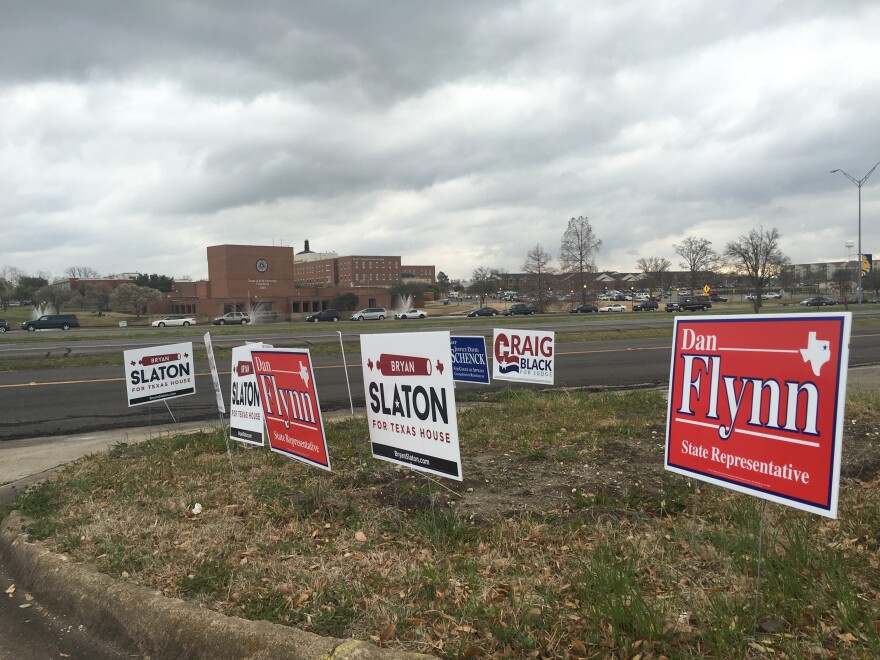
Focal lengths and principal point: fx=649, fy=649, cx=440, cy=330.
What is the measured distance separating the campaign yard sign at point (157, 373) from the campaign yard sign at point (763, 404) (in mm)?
6331

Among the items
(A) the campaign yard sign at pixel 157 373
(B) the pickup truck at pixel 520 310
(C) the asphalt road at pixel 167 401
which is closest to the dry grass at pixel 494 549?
(A) the campaign yard sign at pixel 157 373

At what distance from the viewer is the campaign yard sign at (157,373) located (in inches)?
314

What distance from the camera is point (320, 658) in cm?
307

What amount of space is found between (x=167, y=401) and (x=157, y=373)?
4.28 metres

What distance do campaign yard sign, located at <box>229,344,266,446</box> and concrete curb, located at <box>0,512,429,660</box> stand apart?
2.05 meters

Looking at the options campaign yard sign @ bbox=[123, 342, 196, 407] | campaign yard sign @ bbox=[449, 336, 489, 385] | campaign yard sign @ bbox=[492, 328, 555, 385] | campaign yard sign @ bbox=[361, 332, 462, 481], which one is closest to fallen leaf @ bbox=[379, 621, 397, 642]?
campaign yard sign @ bbox=[361, 332, 462, 481]

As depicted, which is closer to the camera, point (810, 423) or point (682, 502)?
point (810, 423)

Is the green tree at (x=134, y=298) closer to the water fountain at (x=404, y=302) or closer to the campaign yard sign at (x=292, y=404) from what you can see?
the water fountain at (x=404, y=302)

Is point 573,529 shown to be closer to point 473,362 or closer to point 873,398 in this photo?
point 473,362

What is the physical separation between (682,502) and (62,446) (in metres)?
7.79

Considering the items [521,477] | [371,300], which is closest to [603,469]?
[521,477]

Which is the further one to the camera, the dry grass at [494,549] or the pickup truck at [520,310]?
the pickup truck at [520,310]

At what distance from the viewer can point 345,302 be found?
85.5 meters

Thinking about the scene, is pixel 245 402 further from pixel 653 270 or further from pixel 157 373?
pixel 653 270
